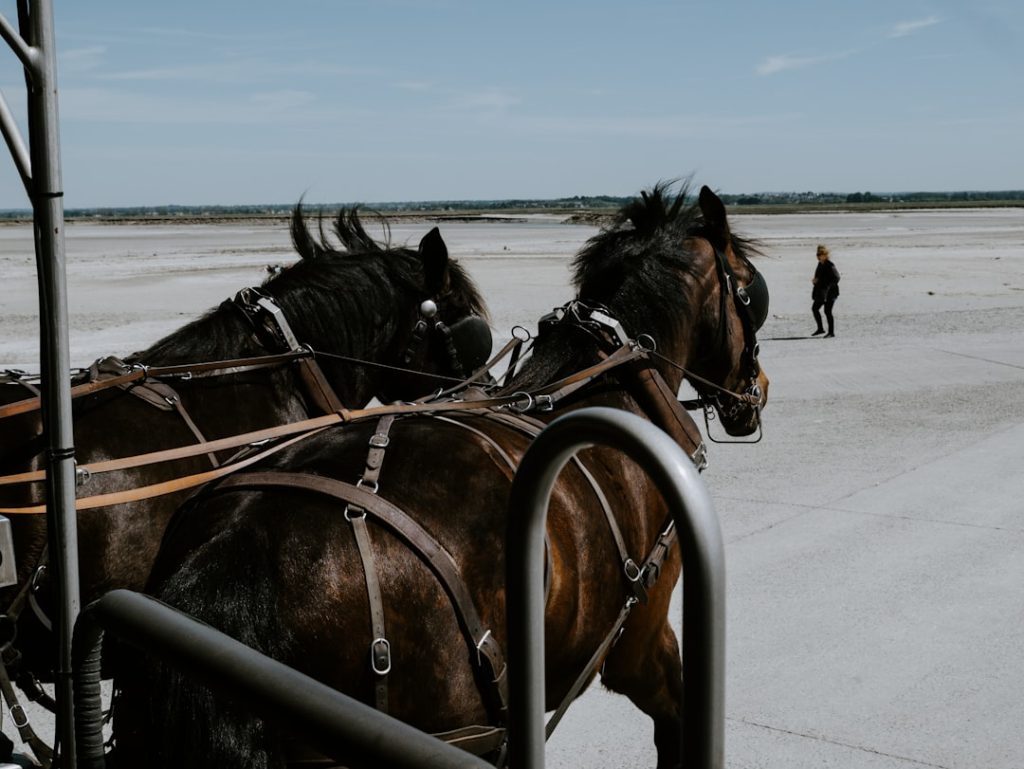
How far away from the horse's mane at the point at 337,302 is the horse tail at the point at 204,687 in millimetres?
2271

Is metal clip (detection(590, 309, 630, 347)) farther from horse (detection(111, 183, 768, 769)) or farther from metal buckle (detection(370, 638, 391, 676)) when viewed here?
metal buckle (detection(370, 638, 391, 676))

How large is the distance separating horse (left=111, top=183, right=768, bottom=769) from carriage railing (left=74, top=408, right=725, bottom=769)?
9 cm

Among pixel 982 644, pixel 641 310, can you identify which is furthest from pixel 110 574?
pixel 982 644

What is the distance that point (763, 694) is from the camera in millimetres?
5105

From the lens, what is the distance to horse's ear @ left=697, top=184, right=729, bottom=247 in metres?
4.60

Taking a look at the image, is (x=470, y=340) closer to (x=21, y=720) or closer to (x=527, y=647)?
(x=21, y=720)

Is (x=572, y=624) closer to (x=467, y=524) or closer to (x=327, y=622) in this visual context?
(x=467, y=524)

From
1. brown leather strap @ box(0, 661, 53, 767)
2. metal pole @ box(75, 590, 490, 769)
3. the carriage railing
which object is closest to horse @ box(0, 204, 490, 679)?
brown leather strap @ box(0, 661, 53, 767)

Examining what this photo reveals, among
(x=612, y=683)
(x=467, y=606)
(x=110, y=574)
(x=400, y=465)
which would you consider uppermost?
(x=400, y=465)

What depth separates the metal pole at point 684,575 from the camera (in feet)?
4.03

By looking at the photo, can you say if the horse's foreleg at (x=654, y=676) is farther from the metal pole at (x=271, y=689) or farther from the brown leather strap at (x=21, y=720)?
the metal pole at (x=271, y=689)

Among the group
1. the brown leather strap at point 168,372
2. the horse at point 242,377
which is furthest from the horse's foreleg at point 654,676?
the brown leather strap at point 168,372

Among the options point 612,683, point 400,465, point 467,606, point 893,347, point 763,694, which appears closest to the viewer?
point 467,606

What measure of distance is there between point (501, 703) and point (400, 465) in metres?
0.67
